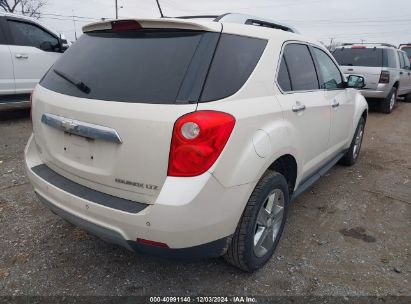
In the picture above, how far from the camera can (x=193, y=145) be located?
1854 millimetres

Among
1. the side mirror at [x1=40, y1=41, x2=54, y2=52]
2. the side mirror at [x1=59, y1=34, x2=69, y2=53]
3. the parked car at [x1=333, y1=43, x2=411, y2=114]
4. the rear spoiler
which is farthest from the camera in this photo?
the parked car at [x1=333, y1=43, x2=411, y2=114]

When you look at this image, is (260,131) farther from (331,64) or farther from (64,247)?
(331,64)

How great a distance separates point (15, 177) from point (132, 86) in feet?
9.44

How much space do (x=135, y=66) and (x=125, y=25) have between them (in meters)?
0.35

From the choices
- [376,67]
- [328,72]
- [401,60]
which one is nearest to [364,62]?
[376,67]

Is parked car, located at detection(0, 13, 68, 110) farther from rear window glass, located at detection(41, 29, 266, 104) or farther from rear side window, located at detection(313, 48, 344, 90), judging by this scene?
rear side window, located at detection(313, 48, 344, 90)

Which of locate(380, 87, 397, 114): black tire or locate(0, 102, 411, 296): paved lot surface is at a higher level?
locate(0, 102, 411, 296): paved lot surface

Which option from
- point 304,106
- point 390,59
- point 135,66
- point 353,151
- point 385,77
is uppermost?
point 135,66

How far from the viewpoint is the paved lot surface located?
7.98 ft

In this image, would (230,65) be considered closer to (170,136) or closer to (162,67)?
(162,67)

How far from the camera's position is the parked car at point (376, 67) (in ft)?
28.3

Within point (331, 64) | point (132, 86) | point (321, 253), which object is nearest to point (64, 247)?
point (132, 86)

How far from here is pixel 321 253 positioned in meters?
Answer: 2.87

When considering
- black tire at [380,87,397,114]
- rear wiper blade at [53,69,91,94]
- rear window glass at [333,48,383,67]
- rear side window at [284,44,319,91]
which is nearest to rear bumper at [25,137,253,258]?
rear wiper blade at [53,69,91,94]
